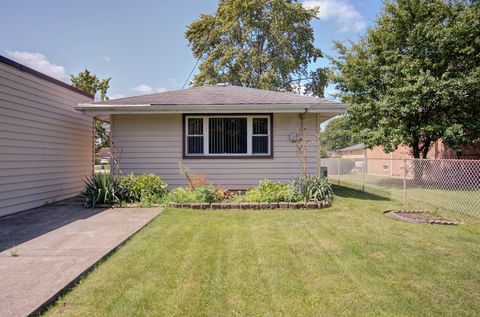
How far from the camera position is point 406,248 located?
423 cm

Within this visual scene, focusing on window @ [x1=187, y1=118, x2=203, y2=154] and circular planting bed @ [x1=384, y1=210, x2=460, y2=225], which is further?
window @ [x1=187, y1=118, x2=203, y2=154]

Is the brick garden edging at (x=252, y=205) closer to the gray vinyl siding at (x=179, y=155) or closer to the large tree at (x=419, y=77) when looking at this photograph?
the gray vinyl siding at (x=179, y=155)

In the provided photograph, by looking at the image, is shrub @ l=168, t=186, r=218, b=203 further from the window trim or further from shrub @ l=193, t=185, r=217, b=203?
the window trim

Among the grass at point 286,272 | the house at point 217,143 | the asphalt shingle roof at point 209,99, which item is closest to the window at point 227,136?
the house at point 217,143

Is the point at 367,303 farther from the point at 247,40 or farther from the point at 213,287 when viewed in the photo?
the point at 247,40

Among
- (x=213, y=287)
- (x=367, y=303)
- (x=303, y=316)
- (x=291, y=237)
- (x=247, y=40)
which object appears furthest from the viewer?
(x=247, y=40)

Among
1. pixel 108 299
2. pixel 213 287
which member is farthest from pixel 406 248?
pixel 108 299

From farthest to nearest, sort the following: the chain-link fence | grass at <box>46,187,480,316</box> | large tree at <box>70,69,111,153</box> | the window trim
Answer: large tree at <box>70,69,111,153</box>, the window trim, the chain-link fence, grass at <box>46,187,480,316</box>

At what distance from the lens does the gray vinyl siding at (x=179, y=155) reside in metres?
8.77

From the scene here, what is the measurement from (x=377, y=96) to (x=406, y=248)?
1043 centimetres

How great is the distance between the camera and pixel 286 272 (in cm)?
338

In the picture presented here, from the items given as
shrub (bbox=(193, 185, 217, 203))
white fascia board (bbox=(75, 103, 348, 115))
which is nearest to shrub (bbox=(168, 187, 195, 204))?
shrub (bbox=(193, 185, 217, 203))

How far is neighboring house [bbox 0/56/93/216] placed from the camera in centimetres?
623

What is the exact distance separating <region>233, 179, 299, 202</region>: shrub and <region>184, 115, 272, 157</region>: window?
1.53 metres
